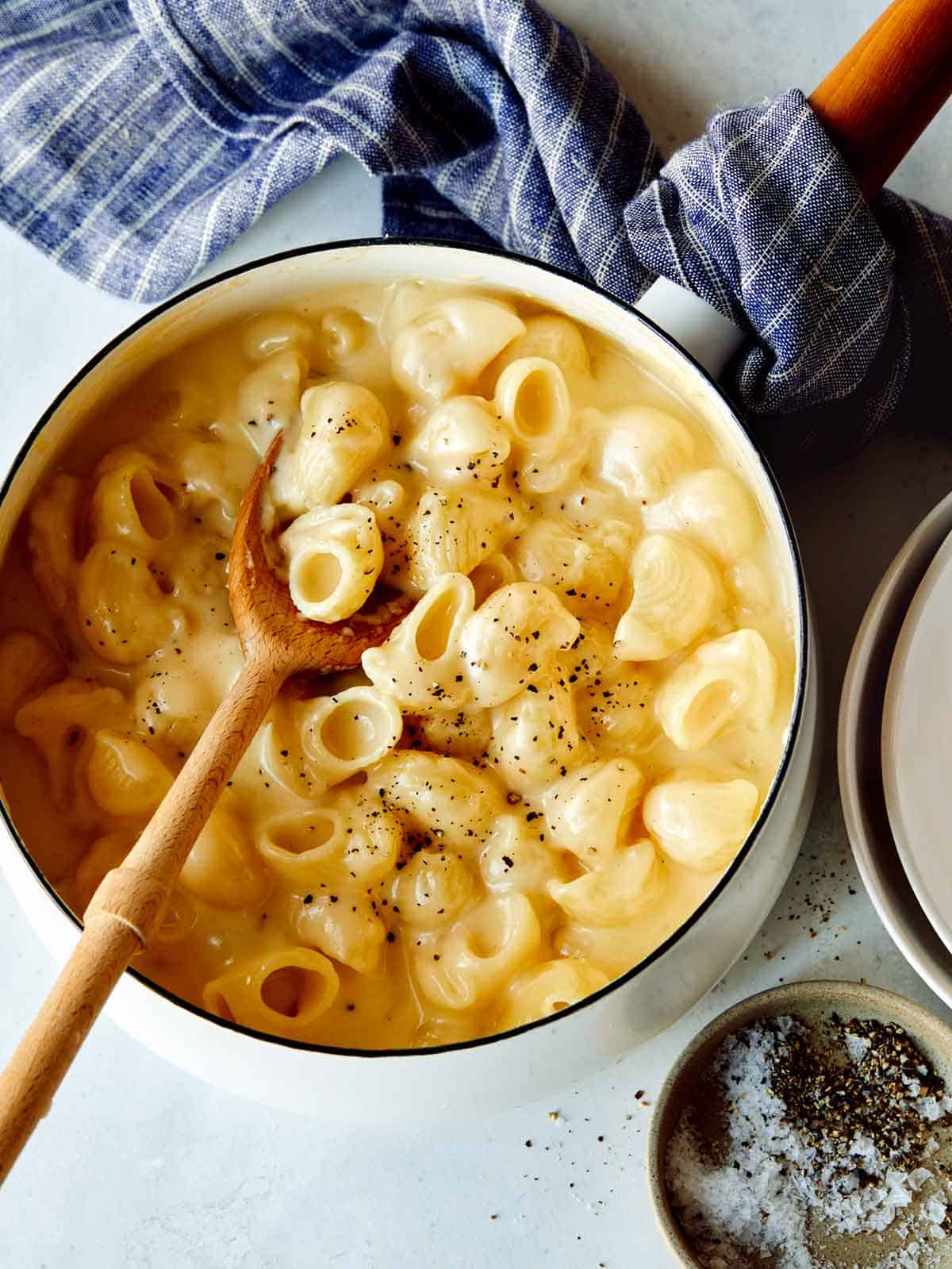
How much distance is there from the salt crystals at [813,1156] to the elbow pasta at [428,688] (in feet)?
0.67

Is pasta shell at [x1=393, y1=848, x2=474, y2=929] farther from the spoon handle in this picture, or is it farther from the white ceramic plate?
the white ceramic plate

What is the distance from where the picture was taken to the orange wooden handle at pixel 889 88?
1.02 meters

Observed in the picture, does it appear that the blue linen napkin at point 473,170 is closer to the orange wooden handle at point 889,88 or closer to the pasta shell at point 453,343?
the orange wooden handle at point 889,88

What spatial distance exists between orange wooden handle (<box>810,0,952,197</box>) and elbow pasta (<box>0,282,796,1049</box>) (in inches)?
9.3

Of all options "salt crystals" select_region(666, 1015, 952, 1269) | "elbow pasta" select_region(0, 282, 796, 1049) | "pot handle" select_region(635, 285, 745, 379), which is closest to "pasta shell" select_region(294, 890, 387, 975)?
"elbow pasta" select_region(0, 282, 796, 1049)

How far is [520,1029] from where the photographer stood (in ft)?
3.21

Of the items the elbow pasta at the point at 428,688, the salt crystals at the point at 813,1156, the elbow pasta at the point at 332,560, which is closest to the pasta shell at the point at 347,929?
the elbow pasta at the point at 428,688

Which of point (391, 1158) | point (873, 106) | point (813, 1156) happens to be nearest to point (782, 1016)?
point (813, 1156)

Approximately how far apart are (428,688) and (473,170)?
0.50 meters

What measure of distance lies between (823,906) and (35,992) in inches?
27.8

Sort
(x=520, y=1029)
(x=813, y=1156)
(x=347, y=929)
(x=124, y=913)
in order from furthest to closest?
(x=813, y=1156) < (x=347, y=929) < (x=520, y=1029) < (x=124, y=913)

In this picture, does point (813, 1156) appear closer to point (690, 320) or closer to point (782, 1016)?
point (782, 1016)

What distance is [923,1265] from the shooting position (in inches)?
46.3

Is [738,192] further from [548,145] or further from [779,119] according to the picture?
[548,145]
